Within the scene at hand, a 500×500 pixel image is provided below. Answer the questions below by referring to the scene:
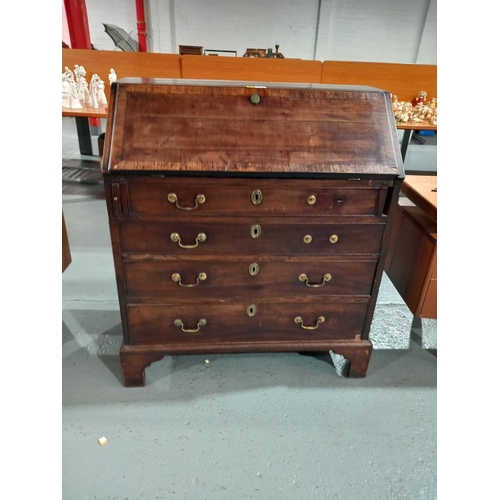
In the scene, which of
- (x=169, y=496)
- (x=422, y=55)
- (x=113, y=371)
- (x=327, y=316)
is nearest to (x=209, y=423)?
(x=169, y=496)

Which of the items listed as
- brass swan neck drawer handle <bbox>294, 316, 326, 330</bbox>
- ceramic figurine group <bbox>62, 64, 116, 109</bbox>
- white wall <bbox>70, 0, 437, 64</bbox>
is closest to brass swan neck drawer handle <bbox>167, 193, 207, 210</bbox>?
brass swan neck drawer handle <bbox>294, 316, 326, 330</bbox>

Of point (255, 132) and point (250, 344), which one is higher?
point (255, 132)

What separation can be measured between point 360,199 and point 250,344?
0.78m

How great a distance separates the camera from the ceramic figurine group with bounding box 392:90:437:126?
4.02 meters

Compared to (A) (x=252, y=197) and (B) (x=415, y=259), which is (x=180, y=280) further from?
(B) (x=415, y=259)

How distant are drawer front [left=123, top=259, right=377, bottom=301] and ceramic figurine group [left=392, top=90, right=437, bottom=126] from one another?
309cm

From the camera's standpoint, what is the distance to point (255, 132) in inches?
52.1

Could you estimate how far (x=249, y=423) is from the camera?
5.09ft

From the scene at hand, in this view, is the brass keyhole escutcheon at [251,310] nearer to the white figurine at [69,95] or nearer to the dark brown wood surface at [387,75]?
the white figurine at [69,95]

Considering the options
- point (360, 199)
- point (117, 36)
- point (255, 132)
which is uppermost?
point (117, 36)

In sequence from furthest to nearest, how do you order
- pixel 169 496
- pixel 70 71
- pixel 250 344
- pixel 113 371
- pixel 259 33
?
pixel 259 33, pixel 70 71, pixel 113 371, pixel 250 344, pixel 169 496

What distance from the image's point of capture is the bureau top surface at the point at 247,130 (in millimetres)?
1271

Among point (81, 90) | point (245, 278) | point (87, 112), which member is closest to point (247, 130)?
point (245, 278)

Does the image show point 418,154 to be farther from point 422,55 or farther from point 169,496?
point 169,496
